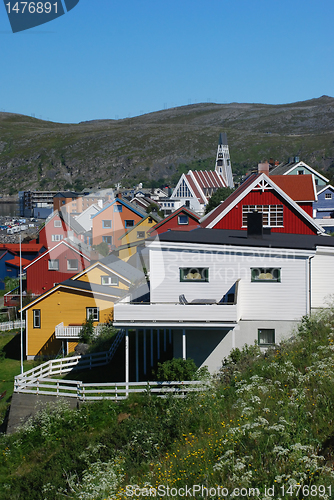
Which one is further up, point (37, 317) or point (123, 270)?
point (123, 270)

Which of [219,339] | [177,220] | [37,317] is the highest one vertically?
[177,220]

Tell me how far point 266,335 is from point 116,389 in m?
Answer: 6.09

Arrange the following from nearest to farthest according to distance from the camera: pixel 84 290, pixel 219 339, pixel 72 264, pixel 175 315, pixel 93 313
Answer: pixel 175 315 < pixel 219 339 < pixel 84 290 < pixel 93 313 < pixel 72 264

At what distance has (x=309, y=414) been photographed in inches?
410

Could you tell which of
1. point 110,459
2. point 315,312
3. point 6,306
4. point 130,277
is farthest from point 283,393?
point 6,306

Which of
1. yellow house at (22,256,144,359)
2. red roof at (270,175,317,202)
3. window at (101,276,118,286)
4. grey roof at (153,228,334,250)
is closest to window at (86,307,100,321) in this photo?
yellow house at (22,256,144,359)

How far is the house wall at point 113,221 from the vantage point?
58.9m

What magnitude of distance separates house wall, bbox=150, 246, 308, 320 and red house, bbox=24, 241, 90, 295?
68.3 ft

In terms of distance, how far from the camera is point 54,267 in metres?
39.8

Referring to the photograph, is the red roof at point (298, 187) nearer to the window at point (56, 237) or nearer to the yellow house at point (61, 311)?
the yellow house at point (61, 311)

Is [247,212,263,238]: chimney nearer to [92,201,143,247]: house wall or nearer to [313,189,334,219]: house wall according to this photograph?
[92,201,143,247]: house wall

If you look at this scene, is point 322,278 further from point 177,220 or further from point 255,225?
point 177,220

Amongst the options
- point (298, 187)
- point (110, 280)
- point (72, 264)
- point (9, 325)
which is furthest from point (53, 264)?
point (298, 187)

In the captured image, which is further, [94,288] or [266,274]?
[94,288]
